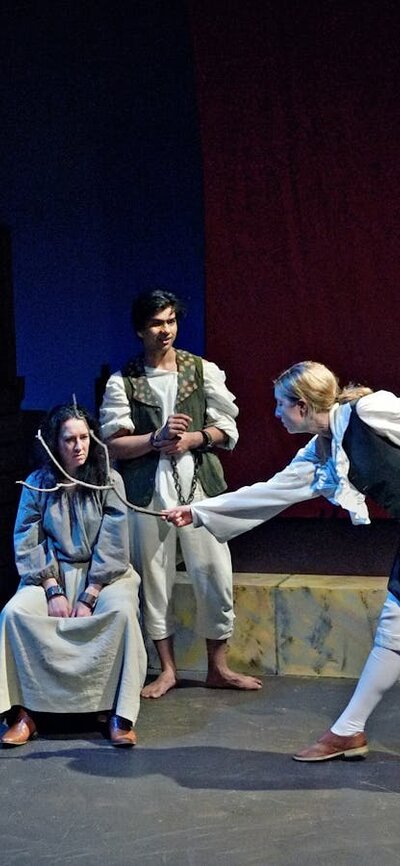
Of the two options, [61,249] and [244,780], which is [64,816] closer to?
[244,780]

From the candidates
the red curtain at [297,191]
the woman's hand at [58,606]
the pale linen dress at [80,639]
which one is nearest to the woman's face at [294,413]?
the pale linen dress at [80,639]

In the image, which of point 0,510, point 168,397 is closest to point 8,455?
point 0,510

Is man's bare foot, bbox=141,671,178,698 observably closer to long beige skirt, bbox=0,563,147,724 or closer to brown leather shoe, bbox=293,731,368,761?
long beige skirt, bbox=0,563,147,724

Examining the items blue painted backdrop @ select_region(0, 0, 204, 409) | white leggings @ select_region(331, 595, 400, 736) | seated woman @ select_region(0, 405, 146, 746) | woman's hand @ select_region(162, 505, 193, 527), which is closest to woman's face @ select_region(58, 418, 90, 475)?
seated woman @ select_region(0, 405, 146, 746)

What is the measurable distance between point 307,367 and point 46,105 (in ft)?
9.32

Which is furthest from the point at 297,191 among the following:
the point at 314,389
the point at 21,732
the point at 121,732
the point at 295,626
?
the point at 21,732

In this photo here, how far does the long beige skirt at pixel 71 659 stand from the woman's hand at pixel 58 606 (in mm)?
60

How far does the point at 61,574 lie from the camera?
4664mm

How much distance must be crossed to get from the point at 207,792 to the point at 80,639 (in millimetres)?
803

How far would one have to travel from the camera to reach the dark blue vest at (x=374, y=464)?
3.83 meters

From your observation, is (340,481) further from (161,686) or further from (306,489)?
(161,686)

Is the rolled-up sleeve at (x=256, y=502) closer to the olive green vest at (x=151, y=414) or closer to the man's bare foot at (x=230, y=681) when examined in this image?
the olive green vest at (x=151, y=414)

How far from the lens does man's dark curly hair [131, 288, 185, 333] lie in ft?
15.8

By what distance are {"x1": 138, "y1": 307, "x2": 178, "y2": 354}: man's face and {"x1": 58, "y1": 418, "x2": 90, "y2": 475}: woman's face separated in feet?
1.60
